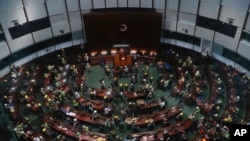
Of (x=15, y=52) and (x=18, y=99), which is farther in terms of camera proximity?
(x=15, y=52)

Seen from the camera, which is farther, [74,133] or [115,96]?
[115,96]

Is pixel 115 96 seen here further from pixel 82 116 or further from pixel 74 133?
pixel 74 133

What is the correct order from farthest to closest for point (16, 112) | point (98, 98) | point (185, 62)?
point (185, 62) → point (98, 98) → point (16, 112)

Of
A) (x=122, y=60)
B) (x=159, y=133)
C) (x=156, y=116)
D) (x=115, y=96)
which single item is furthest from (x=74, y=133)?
(x=122, y=60)

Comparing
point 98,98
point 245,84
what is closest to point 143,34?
point 98,98

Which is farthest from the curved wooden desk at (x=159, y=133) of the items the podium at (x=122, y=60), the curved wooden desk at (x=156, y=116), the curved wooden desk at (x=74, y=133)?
the podium at (x=122, y=60)

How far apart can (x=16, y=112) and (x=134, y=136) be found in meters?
12.9

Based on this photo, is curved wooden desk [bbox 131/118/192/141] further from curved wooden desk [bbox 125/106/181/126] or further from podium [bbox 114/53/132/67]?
podium [bbox 114/53/132/67]

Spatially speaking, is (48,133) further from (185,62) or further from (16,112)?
(185,62)

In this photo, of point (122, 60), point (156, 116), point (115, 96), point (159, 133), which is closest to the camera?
point (159, 133)

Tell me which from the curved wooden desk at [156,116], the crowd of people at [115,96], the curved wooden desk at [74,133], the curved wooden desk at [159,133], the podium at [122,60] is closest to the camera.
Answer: the curved wooden desk at [159,133]

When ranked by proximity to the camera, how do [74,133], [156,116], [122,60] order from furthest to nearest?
[122,60]
[156,116]
[74,133]

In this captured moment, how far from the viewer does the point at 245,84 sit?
36.3 metres

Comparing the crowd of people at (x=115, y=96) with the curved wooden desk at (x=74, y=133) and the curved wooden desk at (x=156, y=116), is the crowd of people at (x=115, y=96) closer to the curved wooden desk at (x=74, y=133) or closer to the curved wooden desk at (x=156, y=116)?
the curved wooden desk at (x=74, y=133)
